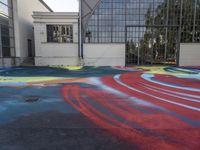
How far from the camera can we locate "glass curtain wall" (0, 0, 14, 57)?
1688 centimetres

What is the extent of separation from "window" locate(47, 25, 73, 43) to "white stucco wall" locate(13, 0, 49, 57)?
2794 mm

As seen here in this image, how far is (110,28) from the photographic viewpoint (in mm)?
20250

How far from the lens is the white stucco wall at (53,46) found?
19422 millimetres

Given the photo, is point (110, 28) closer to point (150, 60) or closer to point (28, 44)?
point (150, 60)

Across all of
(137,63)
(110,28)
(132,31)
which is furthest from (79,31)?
(137,63)

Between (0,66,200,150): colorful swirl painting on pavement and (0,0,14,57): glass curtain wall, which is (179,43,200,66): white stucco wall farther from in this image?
(0,0,14,57): glass curtain wall

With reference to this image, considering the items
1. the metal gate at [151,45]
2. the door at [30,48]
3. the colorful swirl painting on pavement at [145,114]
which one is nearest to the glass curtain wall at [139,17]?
the metal gate at [151,45]

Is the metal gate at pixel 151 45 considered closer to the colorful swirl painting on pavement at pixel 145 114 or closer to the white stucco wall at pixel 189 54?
the white stucco wall at pixel 189 54

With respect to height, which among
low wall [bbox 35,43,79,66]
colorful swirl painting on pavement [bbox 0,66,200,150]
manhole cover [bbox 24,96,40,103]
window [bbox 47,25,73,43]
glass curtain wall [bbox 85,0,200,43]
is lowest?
colorful swirl painting on pavement [bbox 0,66,200,150]

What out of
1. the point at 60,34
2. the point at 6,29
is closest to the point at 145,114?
the point at 60,34

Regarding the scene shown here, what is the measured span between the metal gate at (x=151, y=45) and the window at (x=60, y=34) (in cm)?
582

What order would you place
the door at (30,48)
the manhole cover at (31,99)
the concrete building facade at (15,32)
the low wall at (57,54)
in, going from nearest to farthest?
the manhole cover at (31,99) < the concrete building facade at (15,32) < the low wall at (57,54) < the door at (30,48)

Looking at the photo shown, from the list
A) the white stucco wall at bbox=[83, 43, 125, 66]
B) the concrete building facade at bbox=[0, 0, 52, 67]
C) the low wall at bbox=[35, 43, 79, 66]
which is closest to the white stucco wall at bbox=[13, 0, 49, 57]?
the concrete building facade at bbox=[0, 0, 52, 67]

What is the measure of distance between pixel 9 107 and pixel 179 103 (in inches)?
197
